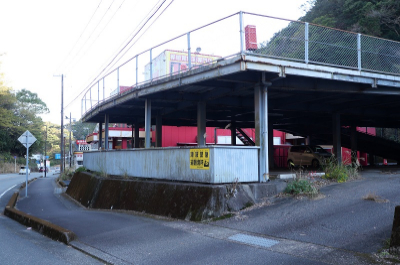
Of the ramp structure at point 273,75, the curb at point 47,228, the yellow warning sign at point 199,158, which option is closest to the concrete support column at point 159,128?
the ramp structure at point 273,75

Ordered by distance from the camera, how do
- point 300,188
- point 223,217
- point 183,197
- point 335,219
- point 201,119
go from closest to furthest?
point 335,219, point 223,217, point 300,188, point 183,197, point 201,119

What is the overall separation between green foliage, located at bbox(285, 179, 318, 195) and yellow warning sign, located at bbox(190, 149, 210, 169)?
2.56 metres

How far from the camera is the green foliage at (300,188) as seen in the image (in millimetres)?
Result: 10294

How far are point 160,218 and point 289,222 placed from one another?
4139 millimetres

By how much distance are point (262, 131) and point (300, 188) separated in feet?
7.03

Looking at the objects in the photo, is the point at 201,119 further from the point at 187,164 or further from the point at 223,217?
the point at 223,217

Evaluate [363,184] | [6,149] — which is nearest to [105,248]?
[363,184]

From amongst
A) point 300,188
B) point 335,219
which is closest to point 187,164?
point 300,188

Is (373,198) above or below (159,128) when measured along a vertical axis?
below

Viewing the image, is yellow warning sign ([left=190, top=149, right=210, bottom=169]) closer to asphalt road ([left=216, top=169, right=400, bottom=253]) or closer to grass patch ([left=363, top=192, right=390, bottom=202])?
asphalt road ([left=216, top=169, right=400, bottom=253])

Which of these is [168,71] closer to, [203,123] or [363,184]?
[203,123]

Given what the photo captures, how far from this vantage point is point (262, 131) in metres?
11.4

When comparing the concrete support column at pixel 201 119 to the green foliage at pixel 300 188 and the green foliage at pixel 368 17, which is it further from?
the green foliage at pixel 368 17

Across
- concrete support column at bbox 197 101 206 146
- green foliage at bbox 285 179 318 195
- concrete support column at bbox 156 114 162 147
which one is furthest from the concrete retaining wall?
concrete support column at bbox 156 114 162 147
